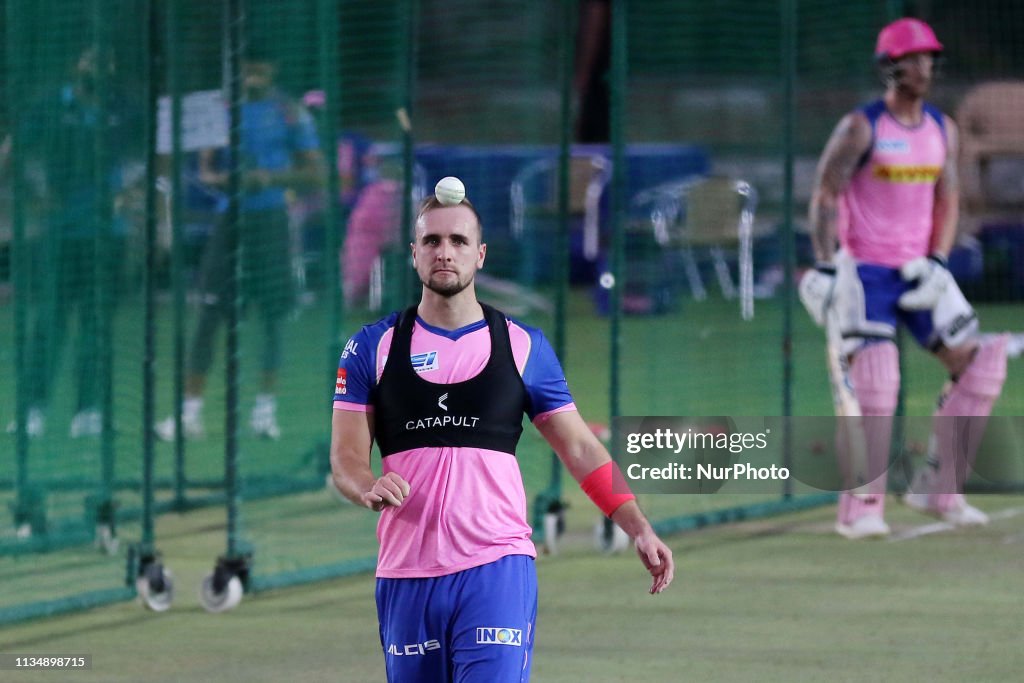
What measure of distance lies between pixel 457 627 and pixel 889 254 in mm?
5970

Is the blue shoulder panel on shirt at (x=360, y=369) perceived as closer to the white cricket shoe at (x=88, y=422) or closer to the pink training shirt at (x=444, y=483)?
the pink training shirt at (x=444, y=483)

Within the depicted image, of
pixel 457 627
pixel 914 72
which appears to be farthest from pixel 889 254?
pixel 457 627

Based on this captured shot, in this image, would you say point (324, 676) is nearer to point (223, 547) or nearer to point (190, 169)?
point (223, 547)

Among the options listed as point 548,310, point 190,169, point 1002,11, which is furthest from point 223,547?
point 548,310

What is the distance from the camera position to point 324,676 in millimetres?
7508

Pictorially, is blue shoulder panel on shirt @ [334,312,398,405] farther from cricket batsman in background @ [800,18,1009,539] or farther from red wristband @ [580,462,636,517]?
cricket batsman in background @ [800,18,1009,539]

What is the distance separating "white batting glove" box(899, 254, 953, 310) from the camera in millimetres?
10555

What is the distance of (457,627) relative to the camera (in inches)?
206

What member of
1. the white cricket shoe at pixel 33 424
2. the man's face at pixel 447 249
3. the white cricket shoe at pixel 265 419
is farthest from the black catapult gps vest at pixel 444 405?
the white cricket shoe at pixel 265 419

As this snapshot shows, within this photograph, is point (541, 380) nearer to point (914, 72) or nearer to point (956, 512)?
point (914, 72)

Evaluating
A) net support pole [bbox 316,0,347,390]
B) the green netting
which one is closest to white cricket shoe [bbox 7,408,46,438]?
the green netting

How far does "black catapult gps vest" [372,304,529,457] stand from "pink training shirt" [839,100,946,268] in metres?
5.62

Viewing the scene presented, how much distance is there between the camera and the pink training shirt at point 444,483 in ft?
17.4

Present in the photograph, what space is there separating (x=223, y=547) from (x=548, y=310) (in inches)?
488
